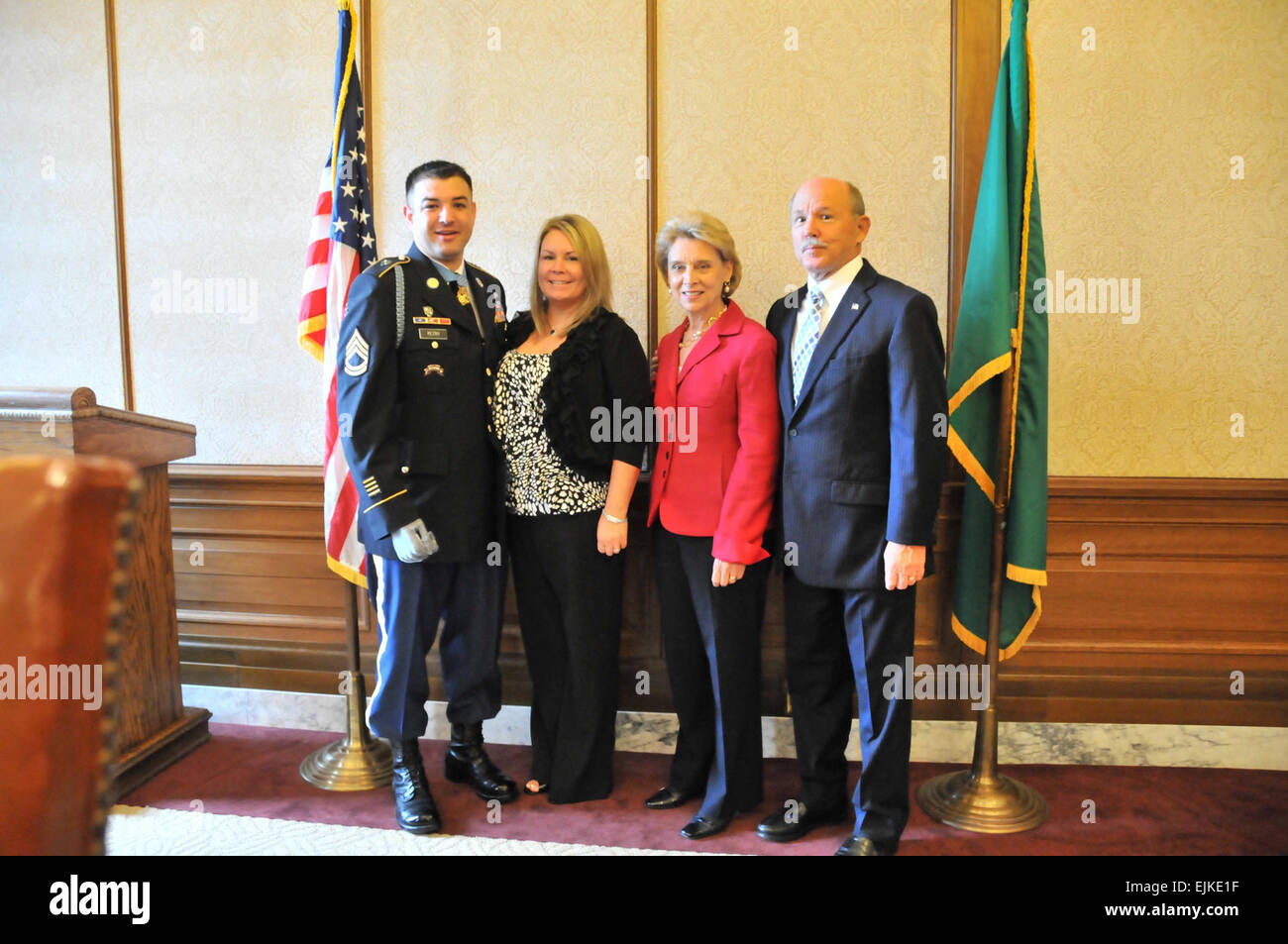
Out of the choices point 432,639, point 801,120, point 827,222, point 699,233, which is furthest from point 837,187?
point 432,639

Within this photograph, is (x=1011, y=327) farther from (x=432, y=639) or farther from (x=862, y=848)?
(x=432, y=639)

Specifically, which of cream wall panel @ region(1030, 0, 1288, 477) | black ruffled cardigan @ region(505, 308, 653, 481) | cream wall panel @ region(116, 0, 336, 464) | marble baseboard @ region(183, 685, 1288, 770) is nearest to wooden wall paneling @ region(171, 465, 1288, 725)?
marble baseboard @ region(183, 685, 1288, 770)

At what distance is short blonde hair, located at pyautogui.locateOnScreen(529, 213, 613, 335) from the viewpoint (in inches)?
103

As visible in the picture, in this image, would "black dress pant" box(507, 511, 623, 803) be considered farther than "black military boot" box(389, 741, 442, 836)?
Yes

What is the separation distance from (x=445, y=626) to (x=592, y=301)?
1134mm

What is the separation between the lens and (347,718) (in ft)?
9.73

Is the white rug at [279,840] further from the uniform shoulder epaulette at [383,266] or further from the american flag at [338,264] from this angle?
the uniform shoulder epaulette at [383,266]

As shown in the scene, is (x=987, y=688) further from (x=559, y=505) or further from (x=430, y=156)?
(x=430, y=156)

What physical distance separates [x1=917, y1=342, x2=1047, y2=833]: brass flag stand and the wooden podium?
8.44ft

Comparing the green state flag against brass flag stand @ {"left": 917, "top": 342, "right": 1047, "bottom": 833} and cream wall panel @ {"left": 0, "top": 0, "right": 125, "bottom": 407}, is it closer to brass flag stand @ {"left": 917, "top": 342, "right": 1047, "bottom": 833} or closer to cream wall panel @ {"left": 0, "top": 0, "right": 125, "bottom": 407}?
brass flag stand @ {"left": 917, "top": 342, "right": 1047, "bottom": 833}

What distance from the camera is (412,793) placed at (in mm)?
2627

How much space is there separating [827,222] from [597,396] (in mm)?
827

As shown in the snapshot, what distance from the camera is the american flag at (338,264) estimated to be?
113 inches

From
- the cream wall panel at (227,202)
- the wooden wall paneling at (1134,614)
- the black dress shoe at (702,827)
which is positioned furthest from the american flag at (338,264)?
the black dress shoe at (702,827)
